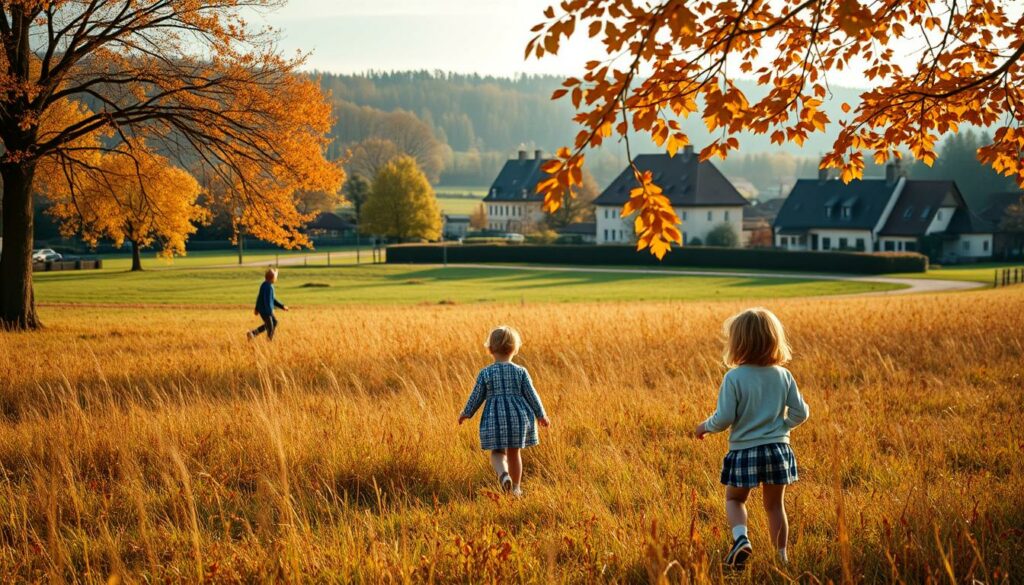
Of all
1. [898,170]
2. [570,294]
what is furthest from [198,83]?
[898,170]

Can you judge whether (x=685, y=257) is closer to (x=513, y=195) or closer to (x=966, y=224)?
(x=966, y=224)

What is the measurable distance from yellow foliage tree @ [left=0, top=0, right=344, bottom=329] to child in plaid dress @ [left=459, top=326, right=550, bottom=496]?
12.2 metres

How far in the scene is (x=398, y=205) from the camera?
257ft

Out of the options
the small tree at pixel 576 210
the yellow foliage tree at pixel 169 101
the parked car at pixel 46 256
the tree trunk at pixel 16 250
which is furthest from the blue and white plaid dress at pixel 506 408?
the small tree at pixel 576 210

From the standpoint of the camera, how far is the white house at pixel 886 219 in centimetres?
6856

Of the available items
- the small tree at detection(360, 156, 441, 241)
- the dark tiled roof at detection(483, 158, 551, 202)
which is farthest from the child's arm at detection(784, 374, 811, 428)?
the dark tiled roof at detection(483, 158, 551, 202)

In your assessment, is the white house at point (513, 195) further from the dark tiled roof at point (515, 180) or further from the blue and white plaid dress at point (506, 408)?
the blue and white plaid dress at point (506, 408)

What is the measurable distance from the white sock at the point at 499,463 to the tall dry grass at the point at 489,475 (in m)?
0.18

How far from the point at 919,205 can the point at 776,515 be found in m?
74.1

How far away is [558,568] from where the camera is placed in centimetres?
398

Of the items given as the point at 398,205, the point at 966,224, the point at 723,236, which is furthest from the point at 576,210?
the point at 966,224

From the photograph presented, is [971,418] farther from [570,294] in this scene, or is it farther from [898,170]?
[898,170]

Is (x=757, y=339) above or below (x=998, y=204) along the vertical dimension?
below

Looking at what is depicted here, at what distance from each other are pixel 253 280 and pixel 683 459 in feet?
151
